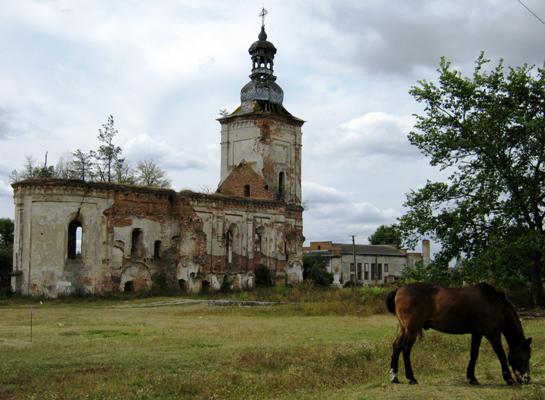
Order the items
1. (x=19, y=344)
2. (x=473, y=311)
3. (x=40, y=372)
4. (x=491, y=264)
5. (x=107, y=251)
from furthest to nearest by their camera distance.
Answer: (x=107, y=251)
(x=491, y=264)
(x=19, y=344)
(x=40, y=372)
(x=473, y=311)

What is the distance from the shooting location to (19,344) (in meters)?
15.7

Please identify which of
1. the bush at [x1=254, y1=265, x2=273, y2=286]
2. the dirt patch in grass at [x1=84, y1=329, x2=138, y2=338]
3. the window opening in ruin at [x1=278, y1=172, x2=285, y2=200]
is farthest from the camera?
the window opening in ruin at [x1=278, y1=172, x2=285, y2=200]

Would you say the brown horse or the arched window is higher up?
the arched window

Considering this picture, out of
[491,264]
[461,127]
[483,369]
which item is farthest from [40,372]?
[461,127]

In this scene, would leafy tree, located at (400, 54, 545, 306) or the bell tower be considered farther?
the bell tower

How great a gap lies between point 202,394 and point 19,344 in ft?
26.1

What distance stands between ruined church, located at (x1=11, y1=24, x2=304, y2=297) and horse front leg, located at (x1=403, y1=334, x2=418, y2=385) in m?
28.4

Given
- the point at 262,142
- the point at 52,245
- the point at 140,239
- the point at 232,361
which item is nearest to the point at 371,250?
the point at 262,142

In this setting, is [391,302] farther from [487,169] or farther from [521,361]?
[487,169]

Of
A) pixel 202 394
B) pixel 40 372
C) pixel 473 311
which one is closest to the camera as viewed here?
pixel 202 394

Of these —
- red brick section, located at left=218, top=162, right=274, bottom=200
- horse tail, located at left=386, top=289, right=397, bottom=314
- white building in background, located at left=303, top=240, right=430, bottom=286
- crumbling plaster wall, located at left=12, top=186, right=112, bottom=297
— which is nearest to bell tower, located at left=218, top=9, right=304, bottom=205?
red brick section, located at left=218, top=162, right=274, bottom=200

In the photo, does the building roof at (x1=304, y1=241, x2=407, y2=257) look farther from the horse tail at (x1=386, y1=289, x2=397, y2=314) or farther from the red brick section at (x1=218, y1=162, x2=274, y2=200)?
the horse tail at (x1=386, y1=289, x2=397, y2=314)

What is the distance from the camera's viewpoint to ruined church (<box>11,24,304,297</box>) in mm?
35562

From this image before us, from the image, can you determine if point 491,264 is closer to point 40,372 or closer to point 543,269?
point 543,269
